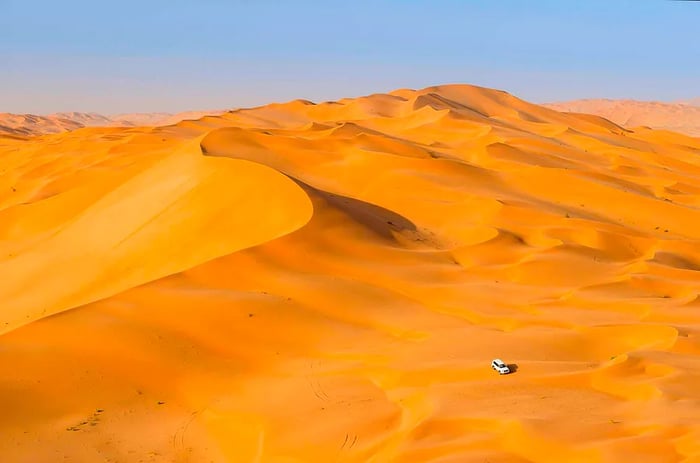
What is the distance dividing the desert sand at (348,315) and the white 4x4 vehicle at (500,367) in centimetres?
9

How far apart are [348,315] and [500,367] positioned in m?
2.91

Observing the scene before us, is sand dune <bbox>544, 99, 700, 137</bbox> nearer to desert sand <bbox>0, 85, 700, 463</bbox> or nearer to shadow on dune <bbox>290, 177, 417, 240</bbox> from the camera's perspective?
desert sand <bbox>0, 85, 700, 463</bbox>

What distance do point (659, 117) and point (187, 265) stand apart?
127 m

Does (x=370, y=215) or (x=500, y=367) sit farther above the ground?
(x=370, y=215)

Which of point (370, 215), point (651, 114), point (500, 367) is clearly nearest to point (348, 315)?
point (500, 367)

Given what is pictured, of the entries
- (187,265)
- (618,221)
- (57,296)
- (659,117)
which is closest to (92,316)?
(187,265)

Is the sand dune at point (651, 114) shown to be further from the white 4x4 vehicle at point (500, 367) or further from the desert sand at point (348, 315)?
the white 4x4 vehicle at point (500, 367)

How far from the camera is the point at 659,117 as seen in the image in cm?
12769

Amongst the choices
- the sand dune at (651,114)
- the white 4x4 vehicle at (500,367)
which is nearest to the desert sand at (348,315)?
the white 4x4 vehicle at (500,367)

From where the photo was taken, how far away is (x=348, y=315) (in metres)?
10.6

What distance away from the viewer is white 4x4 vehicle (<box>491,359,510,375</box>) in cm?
805

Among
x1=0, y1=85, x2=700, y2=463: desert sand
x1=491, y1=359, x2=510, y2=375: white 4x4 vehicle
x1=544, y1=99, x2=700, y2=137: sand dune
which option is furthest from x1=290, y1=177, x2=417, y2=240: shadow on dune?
x1=544, y1=99, x2=700, y2=137: sand dune

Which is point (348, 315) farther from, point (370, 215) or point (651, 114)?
point (651, 114)

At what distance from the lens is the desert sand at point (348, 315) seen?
710cm
